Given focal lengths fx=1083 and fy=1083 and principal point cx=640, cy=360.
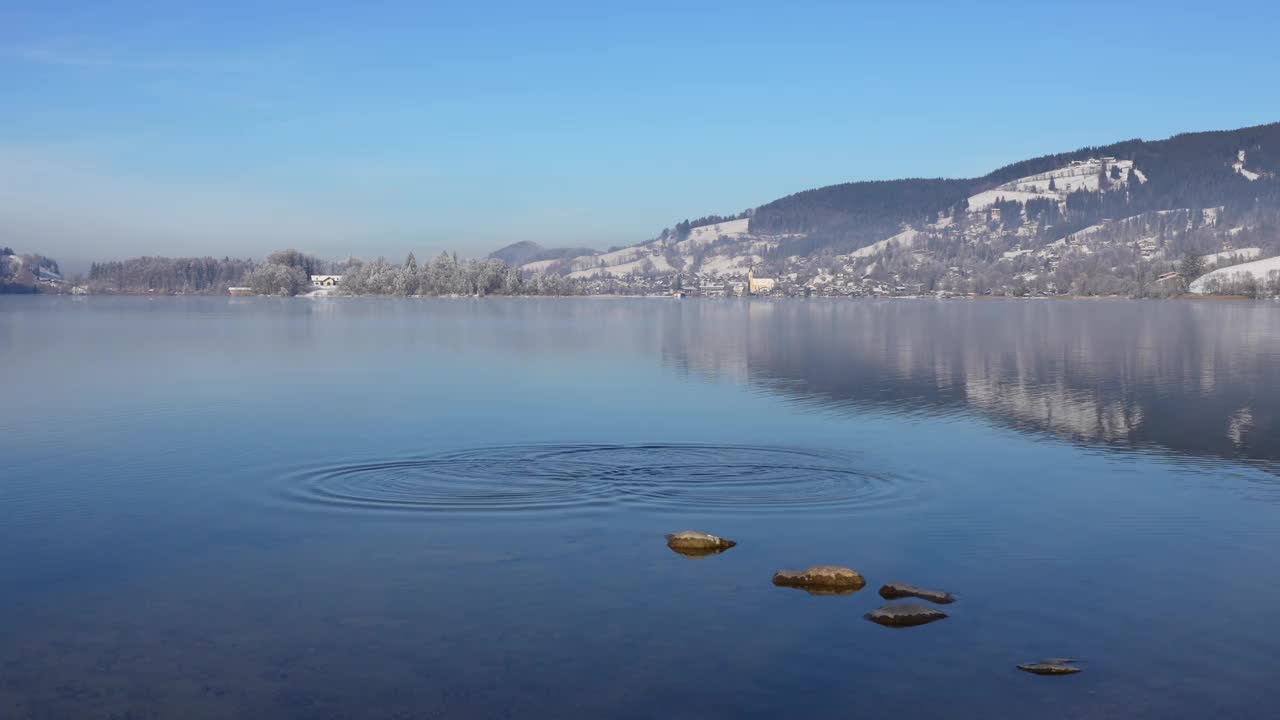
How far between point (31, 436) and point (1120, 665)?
1300 inches

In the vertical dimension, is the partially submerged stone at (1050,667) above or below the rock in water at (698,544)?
below

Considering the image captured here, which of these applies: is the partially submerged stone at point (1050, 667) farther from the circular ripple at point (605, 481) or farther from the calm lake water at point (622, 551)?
the circular ripple at point (605, 481)

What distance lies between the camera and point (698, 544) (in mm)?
21047

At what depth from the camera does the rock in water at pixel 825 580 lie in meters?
18.7

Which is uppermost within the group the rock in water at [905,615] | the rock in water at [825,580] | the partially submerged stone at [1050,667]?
the rock in water at [825,580]

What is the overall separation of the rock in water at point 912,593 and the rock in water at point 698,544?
3.57 metres

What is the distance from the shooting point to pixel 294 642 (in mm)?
16078

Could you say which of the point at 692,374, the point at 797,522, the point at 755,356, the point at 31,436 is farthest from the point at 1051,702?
the point at 755,356

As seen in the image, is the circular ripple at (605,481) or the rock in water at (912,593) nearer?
the rock in water at (912,593)

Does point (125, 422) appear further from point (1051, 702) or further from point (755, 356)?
point (755, 356)

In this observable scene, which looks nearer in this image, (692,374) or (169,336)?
(692,374)

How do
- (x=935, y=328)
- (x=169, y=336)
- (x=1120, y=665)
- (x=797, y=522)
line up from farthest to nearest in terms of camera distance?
1. (x=935, y=328)
2. (x=169, y=336)
3. (x=797, y=522)
4. (x=1120, y=665)

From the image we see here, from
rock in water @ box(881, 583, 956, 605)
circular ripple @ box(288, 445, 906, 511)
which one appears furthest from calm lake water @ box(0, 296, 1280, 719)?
rock in water @ box(881, 583, 956, 605)

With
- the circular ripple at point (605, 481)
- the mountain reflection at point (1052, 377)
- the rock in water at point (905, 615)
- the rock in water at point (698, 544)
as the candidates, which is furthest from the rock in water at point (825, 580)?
the mountain reflection at point (1052, 377)
